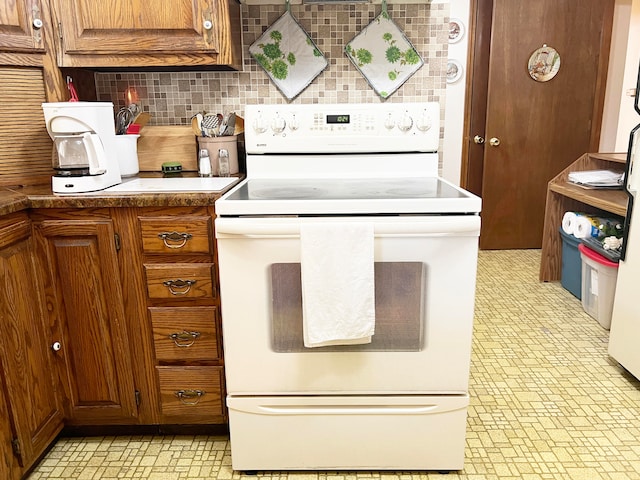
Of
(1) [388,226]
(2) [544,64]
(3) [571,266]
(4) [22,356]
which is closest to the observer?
(1) [388,226]

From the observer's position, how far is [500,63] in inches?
143

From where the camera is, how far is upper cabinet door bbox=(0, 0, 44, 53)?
5.06ft

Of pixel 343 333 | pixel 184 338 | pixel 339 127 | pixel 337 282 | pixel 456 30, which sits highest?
pixel 456 30

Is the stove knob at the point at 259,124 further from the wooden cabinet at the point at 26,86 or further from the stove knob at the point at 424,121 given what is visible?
the wooden cabinet at the point at 26,86

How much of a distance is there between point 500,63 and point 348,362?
3.05m

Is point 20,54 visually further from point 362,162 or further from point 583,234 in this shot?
point 583,234

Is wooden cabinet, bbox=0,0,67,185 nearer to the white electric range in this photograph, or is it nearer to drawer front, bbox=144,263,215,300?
drawer front, bbox=144,263,215,300

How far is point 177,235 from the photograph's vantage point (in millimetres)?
1471

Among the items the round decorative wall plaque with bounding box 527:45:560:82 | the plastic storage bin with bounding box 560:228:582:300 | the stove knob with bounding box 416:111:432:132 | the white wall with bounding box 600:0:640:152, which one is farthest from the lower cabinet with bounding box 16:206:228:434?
the white wall with bounding box 600:0:640:152

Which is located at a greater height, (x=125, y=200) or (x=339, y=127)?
(x=339, y=127)

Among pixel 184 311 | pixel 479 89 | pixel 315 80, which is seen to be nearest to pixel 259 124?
pixel 315 80

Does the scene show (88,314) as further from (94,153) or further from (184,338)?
(94,153)

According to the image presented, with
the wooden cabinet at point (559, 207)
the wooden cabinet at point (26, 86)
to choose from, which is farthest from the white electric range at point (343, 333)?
the wooden cabinet at point (559, 207)

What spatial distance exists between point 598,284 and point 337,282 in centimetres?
187
